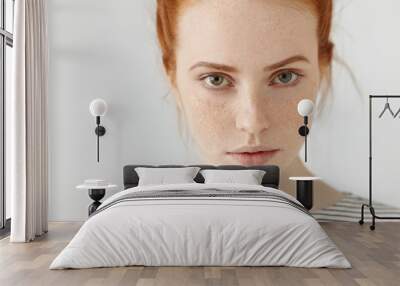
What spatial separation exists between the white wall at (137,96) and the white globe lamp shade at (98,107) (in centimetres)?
27

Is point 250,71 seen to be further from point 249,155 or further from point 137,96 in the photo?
point 137,96

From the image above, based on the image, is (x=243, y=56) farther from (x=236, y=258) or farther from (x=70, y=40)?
(x=236, y=258)

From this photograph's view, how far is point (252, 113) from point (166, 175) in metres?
1.33

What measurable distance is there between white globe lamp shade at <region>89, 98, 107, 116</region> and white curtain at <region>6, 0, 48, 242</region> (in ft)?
2.54

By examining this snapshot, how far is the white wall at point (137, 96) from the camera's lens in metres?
7.51

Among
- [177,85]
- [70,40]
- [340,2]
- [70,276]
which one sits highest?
[340,2]

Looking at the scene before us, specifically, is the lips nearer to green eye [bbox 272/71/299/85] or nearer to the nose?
the nose

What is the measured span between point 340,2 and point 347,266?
161 inches

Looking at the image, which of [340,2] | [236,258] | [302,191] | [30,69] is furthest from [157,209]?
[340,2]

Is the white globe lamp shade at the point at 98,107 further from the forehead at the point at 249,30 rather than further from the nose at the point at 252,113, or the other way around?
the nose at the point at 252,113

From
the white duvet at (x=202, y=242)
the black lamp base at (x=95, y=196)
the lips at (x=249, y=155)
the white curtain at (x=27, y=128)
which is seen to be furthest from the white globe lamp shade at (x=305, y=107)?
the white curtain at (x=27, y=128)

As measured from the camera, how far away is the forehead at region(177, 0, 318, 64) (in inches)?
290

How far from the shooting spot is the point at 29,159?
6.16m

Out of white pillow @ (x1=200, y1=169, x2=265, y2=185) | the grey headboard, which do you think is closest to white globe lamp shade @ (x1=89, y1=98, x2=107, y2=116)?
the grey headboard
